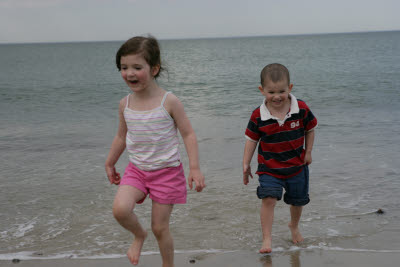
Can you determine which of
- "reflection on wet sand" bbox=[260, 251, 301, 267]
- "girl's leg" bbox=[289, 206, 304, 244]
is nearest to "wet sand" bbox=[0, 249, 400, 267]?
"reflection on wet sand" bbox=[260, 251, 301, 267]

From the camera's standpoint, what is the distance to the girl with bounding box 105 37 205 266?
2988 millimetres

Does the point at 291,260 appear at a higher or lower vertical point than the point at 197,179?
lower

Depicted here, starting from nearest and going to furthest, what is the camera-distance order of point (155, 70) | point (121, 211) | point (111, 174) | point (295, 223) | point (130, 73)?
1. point (121, 211)
2. point (130, 73)
3. point (155, 70)
4. point (111, 174)
5. point (295, 223)

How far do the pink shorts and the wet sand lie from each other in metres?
0.75

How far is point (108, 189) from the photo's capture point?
5910 mm

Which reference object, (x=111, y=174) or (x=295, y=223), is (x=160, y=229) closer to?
(x=111, y=174)

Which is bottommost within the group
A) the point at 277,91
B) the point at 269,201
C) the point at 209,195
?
the point at 209,195

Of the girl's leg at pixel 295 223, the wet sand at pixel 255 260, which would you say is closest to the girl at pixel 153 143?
the wet sand at pixel 255 260

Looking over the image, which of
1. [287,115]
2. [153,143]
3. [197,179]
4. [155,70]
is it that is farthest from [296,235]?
[155,70]

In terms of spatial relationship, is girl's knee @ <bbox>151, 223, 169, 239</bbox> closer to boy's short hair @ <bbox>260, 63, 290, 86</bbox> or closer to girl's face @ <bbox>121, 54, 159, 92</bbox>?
girl's face @ <bbox>121, 54, 159, 92</bbox>

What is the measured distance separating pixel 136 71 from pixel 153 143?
48 cm

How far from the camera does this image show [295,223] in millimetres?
3941

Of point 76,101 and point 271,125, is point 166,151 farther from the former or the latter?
point 76,101

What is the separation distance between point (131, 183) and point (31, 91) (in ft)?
75.9
